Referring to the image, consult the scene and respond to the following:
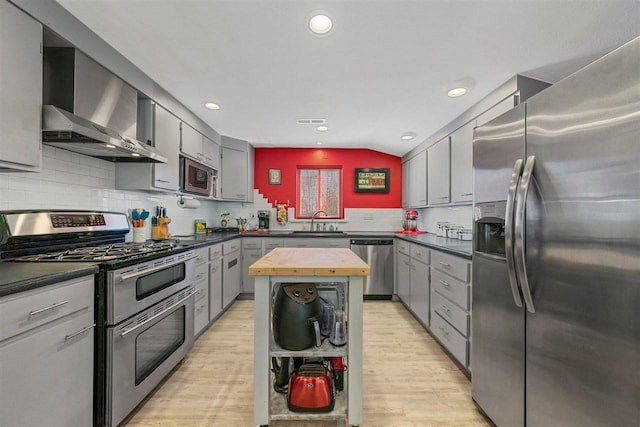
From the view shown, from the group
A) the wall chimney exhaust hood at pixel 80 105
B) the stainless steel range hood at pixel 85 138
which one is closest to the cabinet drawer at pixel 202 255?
the stainless steel range hood at pixel 85 138

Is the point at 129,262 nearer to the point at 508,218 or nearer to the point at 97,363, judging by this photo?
the point at 97,363

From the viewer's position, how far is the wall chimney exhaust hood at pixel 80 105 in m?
1.53

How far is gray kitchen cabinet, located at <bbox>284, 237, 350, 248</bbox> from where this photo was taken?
3.87 meters

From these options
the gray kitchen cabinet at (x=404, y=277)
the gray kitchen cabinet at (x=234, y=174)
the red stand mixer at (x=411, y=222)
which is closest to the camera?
the gray kitchen cabinet at (x=404, y=277)

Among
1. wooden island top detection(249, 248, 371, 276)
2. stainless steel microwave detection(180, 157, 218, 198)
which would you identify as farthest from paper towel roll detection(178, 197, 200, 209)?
wooden island top detection(249, 248, 371, 276)

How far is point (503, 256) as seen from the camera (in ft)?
4.88

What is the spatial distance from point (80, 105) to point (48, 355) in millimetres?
1381

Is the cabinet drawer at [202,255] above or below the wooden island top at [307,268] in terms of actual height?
below

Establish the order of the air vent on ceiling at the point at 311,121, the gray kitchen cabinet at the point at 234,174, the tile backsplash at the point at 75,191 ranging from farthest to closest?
the gray kitchen cabinet at the point at 234,174, the air vent on ceiling at the point at 311,121, the tile backsplash at the point at 75,191

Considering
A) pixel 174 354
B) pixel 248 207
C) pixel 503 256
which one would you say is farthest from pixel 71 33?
pixel 248 207

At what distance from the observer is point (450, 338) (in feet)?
7.53

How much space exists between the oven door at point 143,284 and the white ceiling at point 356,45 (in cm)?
142

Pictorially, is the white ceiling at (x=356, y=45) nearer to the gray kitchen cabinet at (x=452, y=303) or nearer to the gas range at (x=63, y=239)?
the gas range at (x=63, y=239)

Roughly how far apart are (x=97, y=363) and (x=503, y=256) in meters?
2.14
